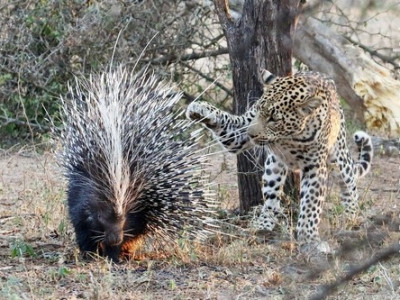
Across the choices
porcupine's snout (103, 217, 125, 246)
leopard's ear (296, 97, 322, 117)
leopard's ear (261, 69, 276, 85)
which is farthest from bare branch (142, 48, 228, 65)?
porcupine's snout (103, 217, 125, 246)

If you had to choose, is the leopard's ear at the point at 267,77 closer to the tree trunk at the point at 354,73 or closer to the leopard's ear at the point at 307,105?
the leopard's ear at the point at 307,105

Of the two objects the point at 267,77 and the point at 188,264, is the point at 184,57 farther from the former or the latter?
the point at 188,264

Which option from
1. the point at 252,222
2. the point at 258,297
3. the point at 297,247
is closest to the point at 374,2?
the point at 258,297

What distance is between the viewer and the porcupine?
4.29 m

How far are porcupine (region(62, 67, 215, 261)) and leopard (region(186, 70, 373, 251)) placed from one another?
37cm

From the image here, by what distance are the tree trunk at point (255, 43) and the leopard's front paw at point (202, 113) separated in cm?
36

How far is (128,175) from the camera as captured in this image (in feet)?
14.0

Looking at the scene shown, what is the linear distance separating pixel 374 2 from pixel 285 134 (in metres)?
2.65

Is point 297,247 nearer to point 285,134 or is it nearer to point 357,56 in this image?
point 285,134

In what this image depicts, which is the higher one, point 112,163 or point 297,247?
point 112,163

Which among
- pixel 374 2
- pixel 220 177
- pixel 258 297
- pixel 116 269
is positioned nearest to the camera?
pixel 374 2

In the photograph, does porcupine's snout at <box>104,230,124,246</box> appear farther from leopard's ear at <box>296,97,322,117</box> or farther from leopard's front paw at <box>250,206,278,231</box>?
leopard's ear at <box>296,97,322,117</box>

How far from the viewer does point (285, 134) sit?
481 cm

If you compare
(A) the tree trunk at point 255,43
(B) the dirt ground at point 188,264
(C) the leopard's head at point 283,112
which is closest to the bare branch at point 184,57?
(B) the dirt ground at point 188,264
